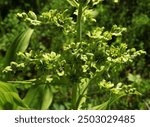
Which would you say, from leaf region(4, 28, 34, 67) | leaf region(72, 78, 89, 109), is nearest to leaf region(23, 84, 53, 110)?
leaf region(4, 28, 34, 67)

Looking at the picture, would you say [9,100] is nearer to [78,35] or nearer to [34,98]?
[34,98]

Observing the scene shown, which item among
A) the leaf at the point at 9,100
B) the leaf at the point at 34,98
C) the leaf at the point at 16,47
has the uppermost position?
the leaf at the point at 16,47

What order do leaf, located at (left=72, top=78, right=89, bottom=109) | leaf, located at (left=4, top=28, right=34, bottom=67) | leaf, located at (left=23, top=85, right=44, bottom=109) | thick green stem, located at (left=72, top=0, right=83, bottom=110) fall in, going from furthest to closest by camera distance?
leaf, located at (left=4, top=28, right=34, bottom=67), leaf, located at (left=23, top=85, right=44, bottom=109), leaf, located at (left=72, top=78, right=89, bottom=109), thick green stem, located at (left=72, top=0, right=83, bottom=110)

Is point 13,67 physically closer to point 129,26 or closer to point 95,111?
point 95,111

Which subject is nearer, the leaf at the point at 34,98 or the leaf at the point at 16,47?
the leaf at the point at 34,98

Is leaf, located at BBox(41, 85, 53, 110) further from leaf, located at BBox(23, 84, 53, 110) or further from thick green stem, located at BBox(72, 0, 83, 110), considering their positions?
thick green stem, located at BBox(72, 0, 83, 110)

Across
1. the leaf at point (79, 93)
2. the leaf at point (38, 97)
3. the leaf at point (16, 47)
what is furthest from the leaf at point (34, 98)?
the leaf at point (79, 93)

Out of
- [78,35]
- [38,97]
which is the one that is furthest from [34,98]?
[78,35]

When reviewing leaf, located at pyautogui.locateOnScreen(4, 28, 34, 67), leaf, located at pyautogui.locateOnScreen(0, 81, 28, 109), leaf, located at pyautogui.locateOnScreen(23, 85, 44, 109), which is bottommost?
leaf, located at pyautogui.locateOnScreen(0, 81, 28, 109)

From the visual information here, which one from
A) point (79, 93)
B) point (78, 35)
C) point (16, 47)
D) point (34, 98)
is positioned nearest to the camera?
point (78, 35)

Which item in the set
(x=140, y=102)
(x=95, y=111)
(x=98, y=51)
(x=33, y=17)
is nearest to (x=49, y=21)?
(x=33, y=17)

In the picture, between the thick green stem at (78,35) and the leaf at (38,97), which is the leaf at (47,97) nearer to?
the leaf at (38,97)

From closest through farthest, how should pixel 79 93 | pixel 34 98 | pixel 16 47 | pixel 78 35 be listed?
pixel 78 35 < pixel 79 93 < pixel 34 98 < pixel 16 47

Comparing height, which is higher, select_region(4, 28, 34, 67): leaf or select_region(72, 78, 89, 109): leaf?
select_region(4, 28, 34, 67): leaf
